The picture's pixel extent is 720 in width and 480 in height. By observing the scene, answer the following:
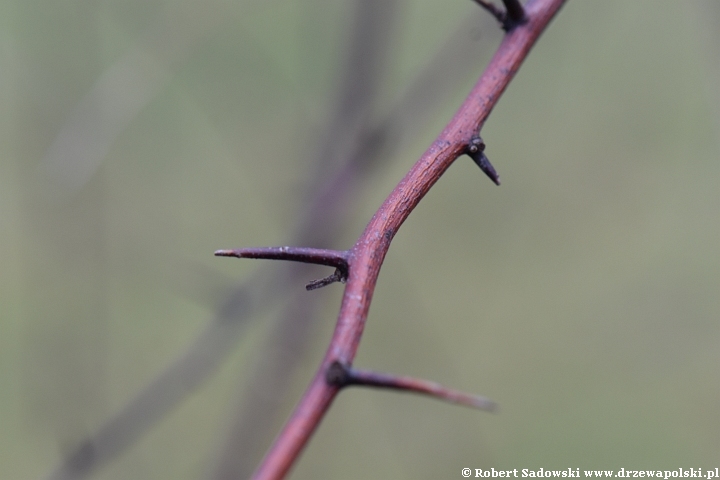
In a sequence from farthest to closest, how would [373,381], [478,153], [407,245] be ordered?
[407,245]
[478,153]
[373,381]

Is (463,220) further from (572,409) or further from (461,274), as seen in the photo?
(572,409)

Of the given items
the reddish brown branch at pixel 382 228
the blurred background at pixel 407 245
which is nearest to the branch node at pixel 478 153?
the reddish brown branch at pixel 382 228

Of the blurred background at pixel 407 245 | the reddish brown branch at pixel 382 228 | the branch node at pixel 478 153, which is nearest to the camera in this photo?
the reddish brown branch at pixel 382 228

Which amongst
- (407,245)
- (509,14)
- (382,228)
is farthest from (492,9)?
(407,245)

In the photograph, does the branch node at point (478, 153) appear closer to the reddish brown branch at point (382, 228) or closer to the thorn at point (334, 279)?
the reddish brown branch at point (382, 228)

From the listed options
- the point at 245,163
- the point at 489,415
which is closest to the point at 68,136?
the point at 245,163

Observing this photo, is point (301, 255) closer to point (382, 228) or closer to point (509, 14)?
point (382, 228)

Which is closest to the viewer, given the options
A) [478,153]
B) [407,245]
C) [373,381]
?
[373,381]
